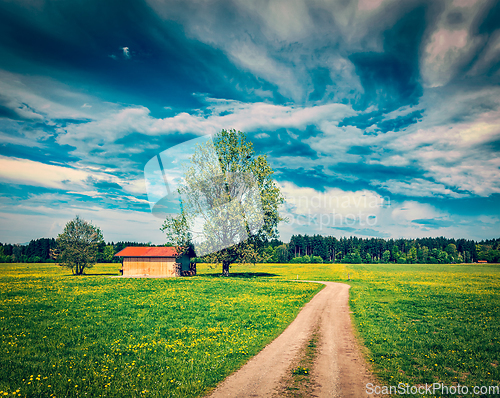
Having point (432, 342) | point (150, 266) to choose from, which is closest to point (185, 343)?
point (432, 342)

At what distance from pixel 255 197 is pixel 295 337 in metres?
34.1

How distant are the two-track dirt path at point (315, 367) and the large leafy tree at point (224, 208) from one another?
3057cm

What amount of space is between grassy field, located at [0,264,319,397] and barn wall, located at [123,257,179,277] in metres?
33.3

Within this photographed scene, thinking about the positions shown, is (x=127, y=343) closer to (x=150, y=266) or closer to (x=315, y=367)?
(x=315, y=367)

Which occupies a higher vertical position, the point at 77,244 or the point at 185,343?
the point at 77,244

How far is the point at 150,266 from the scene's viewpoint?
57.3 metres

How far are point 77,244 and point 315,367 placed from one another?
216 feet

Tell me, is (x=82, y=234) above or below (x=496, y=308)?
above

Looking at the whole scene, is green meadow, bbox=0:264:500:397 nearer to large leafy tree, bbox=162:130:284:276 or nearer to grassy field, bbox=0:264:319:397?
grassy field, bbox=0:264:319:397

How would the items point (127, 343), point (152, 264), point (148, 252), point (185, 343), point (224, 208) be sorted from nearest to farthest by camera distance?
point (127, 343)
point (185, 343)
point (224, 208)
point (152, 264)
point (148, 252)

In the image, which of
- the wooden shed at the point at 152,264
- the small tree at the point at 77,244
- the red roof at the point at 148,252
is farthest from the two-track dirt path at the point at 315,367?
the small tree at the point at 77,244

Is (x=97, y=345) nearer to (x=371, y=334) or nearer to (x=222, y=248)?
(x=371, y=334)

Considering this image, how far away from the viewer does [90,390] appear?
8219 millimetres

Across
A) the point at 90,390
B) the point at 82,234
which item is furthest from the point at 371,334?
the point at 82,234
